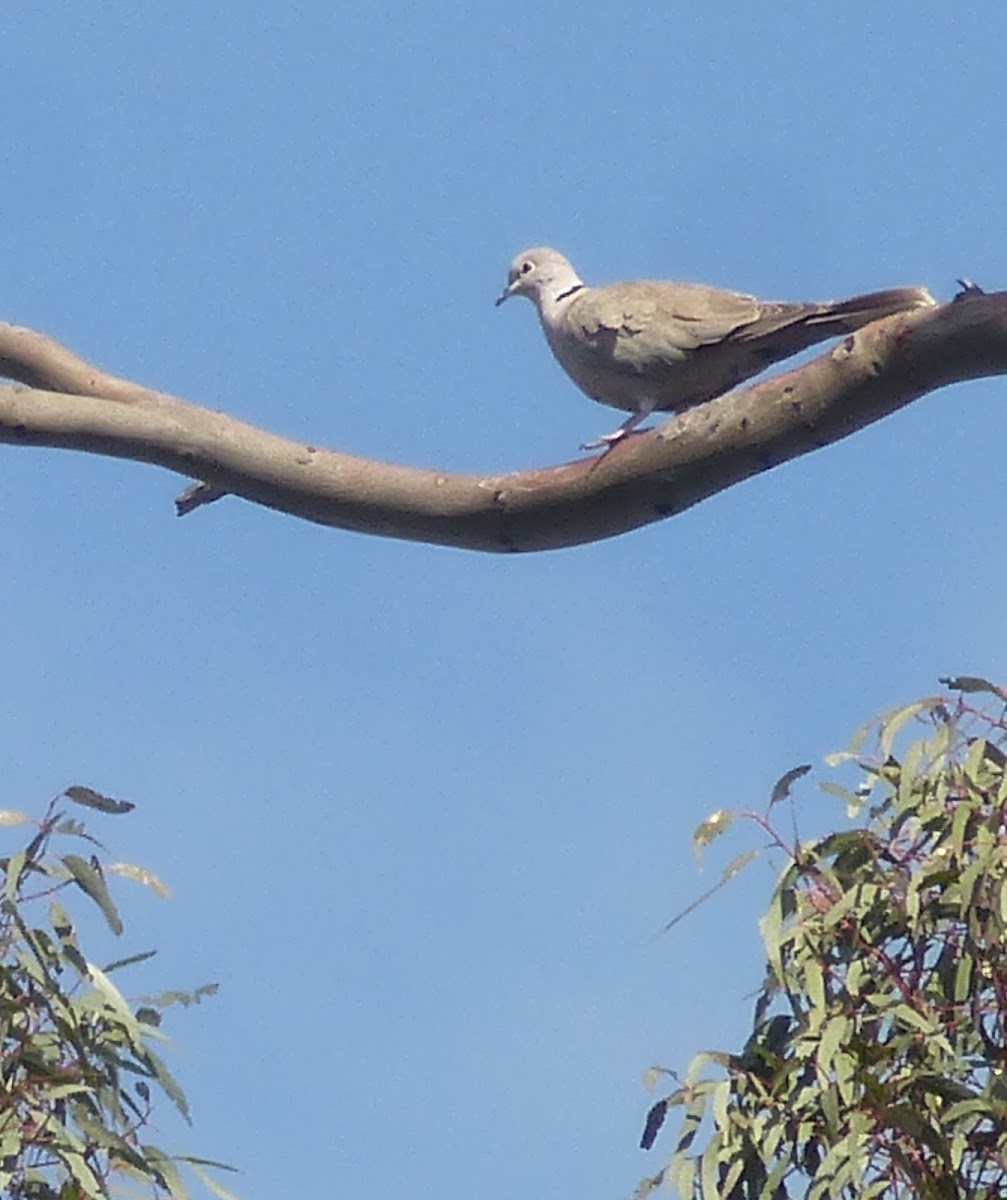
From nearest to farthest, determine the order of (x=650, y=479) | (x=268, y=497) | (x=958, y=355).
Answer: (x=958, y=355)
(x=650, y=479)
(x=268, y=497)

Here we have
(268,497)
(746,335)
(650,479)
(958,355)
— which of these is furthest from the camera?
(746,335)

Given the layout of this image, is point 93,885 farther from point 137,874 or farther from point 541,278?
point 541,278

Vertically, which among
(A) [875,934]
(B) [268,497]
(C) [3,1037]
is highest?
(B) [268,497]

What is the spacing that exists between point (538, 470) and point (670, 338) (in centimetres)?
144

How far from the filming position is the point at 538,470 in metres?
2.98

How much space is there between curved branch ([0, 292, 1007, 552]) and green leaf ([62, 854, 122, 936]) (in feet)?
1.63

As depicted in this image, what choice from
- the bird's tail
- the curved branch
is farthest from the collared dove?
the curved branch

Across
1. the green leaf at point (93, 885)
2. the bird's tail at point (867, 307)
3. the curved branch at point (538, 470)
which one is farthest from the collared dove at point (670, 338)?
the green leaf at point (93, 885)

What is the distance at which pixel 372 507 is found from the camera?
9.94ft

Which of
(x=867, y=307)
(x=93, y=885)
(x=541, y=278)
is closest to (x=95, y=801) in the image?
Answer: (x=93, y=885)

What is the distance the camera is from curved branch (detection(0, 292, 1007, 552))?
271 centimetres

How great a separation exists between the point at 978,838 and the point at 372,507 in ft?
2.70

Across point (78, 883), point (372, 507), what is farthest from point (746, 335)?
point (78, 883)

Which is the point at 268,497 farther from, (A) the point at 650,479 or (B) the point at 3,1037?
(B) the point at 3,1037
